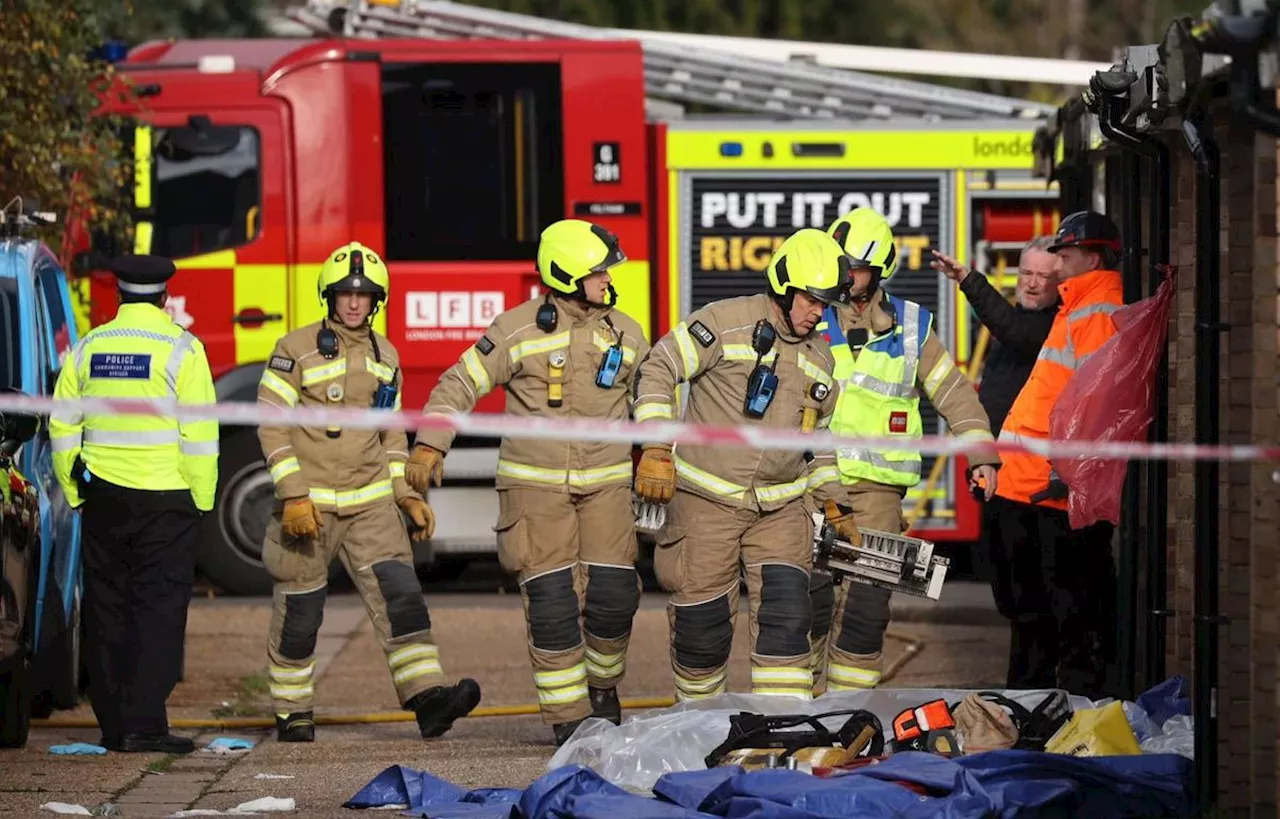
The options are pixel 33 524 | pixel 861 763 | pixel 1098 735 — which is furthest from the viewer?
pixel 33 524

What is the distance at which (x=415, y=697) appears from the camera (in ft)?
28.2

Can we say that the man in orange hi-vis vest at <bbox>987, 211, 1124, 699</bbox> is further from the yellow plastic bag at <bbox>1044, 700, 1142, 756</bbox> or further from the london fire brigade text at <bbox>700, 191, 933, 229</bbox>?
the london fire brigade text at <bbox>700, 191, 933, 229</bbox>

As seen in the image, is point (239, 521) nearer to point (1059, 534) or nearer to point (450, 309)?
point (450, 309)

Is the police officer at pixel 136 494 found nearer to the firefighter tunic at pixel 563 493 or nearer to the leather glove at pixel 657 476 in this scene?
the firefighter tunic at pixel 563 493

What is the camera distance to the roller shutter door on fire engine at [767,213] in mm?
12680

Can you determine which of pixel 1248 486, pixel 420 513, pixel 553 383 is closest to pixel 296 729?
pixel 420 513

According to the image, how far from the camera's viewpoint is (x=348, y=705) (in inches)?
391

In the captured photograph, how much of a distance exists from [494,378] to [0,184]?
385 centimetres

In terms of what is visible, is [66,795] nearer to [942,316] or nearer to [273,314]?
[273,314]

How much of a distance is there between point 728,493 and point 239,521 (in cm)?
531

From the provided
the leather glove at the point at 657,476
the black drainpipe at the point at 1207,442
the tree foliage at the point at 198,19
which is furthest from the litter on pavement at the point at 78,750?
the tree foliage at the point at 198,19

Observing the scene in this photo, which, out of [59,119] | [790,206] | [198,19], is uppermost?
[198,19]

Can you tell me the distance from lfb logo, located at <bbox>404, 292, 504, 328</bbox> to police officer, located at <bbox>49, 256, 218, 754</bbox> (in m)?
3.93

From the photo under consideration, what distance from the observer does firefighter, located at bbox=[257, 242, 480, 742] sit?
8.59 metres
